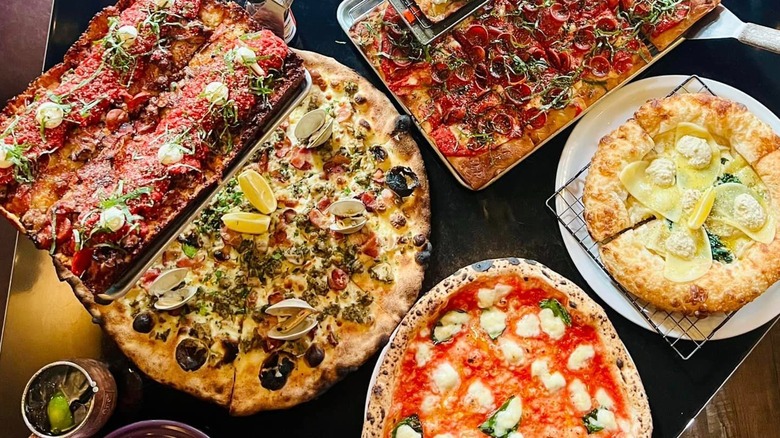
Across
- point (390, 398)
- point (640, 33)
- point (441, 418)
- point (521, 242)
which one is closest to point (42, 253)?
point (390, 398)

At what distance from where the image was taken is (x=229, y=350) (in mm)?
3650

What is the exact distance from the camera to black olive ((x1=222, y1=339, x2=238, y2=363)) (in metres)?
3.64

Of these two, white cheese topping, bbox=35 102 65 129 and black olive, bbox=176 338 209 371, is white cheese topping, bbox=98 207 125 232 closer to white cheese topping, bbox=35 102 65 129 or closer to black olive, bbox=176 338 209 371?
white cheese topping, bbox=35 102 65 129

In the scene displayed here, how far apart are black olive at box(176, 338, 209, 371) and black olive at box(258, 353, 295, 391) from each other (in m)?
0.31

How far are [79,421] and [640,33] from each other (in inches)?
143

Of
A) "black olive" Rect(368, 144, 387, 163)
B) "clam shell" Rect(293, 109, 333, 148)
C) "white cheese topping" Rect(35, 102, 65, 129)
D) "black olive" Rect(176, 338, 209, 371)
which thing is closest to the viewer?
"white cheese topping" Rect(35, 102, 65, 129)

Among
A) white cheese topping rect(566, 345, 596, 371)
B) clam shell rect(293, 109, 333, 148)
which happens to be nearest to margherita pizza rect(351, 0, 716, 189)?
clam shell rect(293, 109, 333, 148)

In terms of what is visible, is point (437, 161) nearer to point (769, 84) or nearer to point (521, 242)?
point (521, 242)

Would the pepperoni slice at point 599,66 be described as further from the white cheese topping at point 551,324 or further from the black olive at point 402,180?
the white cheese topping at point 551,324

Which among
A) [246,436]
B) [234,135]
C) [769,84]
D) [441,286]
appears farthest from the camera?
[769,84]

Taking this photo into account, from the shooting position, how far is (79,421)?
3555mm

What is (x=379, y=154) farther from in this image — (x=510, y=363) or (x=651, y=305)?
(x=651, y=305)

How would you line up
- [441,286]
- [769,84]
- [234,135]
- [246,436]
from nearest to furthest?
[234,135], [441,286], [246,436], [769,84]

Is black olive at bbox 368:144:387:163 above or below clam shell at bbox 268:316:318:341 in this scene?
above
